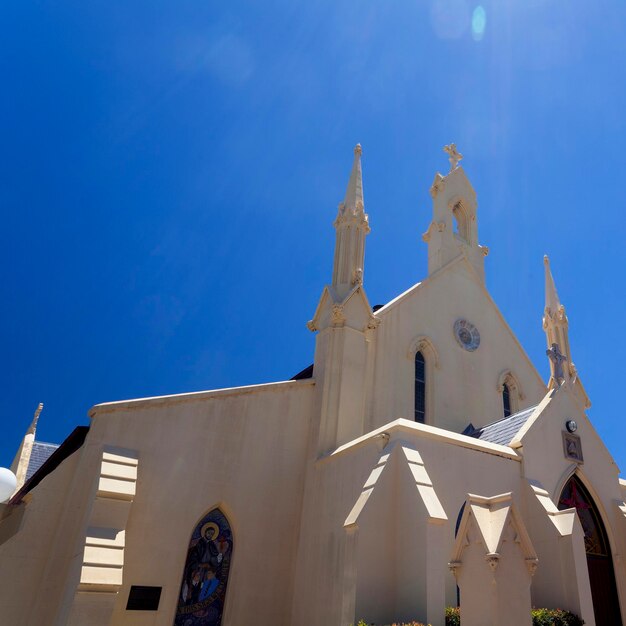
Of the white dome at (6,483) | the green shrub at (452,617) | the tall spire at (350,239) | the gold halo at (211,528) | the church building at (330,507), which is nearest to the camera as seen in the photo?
the green shrub at (452,617)

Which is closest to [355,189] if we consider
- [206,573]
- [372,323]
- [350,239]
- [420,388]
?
[350,239]

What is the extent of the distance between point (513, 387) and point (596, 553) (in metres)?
7.73

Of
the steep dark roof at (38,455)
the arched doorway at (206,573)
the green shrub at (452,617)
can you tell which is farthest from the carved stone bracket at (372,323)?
the steep dark roof at (38,455)

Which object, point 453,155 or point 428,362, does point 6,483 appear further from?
point 453,155

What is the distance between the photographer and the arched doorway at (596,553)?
13.8 meters

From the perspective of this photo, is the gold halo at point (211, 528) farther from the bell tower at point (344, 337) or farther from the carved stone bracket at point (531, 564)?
the carved stone bracket at point (531, 564)

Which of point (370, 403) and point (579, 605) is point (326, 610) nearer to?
A: point (579, 605)

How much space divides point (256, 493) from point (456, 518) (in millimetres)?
5067

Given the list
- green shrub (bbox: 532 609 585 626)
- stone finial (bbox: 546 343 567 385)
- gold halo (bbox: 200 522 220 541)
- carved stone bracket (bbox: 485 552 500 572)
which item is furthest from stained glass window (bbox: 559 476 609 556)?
gold halo (bbox: 200 522 220 541)

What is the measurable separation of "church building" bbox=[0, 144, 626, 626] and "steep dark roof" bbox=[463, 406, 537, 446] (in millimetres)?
85

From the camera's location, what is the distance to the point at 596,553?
14438 mm

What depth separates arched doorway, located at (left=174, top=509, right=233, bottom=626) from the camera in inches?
477

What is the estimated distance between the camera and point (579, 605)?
37.6ft

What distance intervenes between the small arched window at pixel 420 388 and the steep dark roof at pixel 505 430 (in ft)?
6.32
